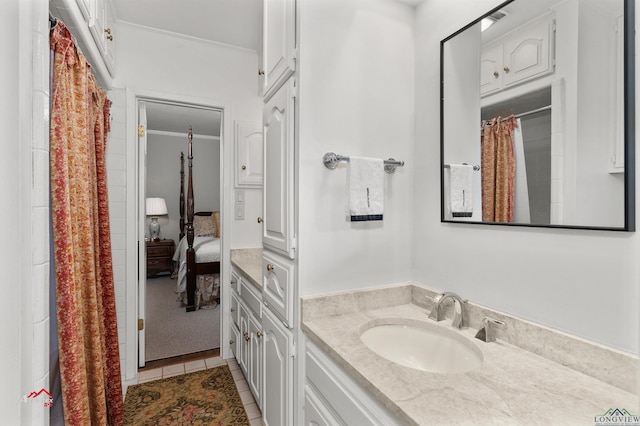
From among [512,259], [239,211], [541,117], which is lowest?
[512,259]

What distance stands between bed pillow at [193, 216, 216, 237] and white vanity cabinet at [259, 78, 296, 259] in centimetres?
423

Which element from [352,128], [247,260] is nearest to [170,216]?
[247,260]

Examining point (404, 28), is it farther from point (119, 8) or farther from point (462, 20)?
point (119, 8)

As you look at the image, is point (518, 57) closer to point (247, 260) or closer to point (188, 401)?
point (247, 260)

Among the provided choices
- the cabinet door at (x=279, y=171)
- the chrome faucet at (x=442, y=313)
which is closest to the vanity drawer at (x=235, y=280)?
the cabinet door at (x=279, y=171)

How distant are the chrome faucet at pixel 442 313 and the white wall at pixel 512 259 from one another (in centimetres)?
8

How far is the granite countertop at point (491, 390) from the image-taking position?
66 cm

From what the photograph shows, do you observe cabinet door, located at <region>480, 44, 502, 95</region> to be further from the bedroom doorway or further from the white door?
the white door

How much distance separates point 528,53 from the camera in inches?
39.4

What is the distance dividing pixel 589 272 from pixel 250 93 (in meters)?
2.58

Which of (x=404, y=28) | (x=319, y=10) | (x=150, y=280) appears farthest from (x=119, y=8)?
(x=150, y=280)

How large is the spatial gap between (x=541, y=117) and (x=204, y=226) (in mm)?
5356

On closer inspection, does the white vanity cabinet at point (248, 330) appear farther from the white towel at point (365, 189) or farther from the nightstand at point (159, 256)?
the nightstand at point (159, 256)

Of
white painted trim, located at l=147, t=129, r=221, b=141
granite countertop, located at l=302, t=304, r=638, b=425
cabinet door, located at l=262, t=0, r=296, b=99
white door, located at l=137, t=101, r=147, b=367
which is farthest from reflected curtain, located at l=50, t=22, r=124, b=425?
white painted trim, located at l=147, t=129, r=221, b=141
